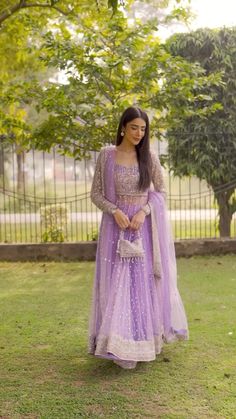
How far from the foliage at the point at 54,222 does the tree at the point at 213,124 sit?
7.37 feet

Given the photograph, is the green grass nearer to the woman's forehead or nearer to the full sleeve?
the full sleeve

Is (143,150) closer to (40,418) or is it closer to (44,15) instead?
(40,418)

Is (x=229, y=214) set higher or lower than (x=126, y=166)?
lower

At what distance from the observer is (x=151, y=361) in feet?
13.8

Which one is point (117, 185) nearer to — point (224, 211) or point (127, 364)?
point (127, 364)

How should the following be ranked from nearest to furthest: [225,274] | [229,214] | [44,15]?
[225,274]
[44,15]
[229,214]

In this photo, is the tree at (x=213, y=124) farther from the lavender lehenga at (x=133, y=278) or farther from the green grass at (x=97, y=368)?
the lavender lehenga at (x=133, y=278)

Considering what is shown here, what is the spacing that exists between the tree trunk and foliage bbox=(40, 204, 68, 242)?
2640 mm

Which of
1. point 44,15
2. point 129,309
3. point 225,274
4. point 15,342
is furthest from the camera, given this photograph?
point 44,15

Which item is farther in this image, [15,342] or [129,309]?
Result: [15,342]

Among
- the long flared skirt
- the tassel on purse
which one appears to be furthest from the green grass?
the tassel on purse

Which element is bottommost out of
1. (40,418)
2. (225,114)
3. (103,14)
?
(40,418)

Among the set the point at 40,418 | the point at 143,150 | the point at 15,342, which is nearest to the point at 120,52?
the point at 143,150

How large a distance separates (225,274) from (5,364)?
3.81 meters
